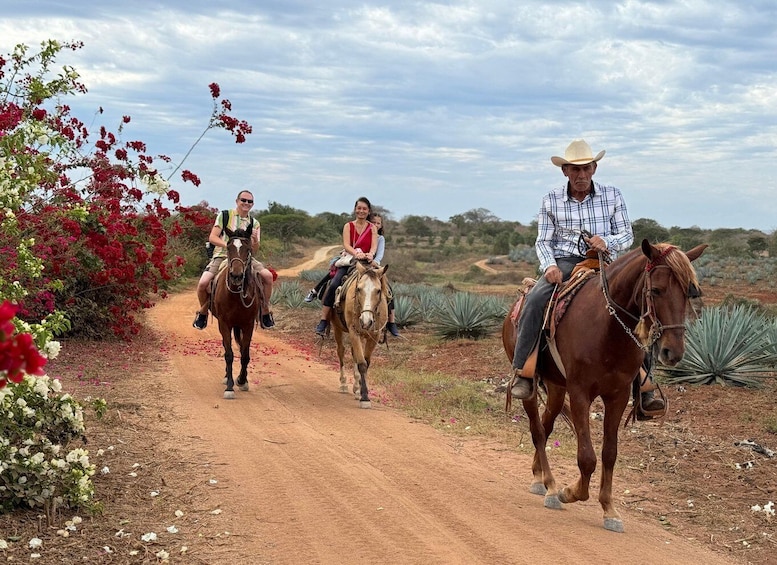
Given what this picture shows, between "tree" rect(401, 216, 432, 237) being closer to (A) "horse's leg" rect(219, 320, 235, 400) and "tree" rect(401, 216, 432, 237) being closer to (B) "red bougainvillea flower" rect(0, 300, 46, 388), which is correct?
(A) "horse's leg" rect(219, 320, 235, 400)

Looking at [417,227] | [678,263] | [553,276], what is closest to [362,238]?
[553,276]

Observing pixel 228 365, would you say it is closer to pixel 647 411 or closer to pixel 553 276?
pixel 553 276

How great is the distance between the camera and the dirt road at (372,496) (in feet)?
17.6

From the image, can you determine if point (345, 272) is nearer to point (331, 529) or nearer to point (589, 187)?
point (589, 187)

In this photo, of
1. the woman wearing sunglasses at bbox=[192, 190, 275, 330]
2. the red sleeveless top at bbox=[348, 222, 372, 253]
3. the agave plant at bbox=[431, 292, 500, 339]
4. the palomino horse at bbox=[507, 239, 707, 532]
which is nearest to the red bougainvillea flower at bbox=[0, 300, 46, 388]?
the palomino horse at bbox=[507, 239, 707, 532]

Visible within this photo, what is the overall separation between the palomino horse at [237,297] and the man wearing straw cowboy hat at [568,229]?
→ 493cm

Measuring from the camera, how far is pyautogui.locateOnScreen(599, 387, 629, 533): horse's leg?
589 centimetres

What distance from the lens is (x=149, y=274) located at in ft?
52.0

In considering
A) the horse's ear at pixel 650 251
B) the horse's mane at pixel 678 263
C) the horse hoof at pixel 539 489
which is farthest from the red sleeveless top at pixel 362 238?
the horse's ear at pixel 650 251

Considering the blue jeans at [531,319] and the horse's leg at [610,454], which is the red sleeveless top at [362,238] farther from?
the horse's leg at [610,454]

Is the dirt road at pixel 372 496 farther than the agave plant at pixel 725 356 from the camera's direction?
No

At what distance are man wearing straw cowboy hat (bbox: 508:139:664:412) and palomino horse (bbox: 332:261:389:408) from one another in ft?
12.4

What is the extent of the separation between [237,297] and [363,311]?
1953 millimetres

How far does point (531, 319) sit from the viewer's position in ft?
21.4
